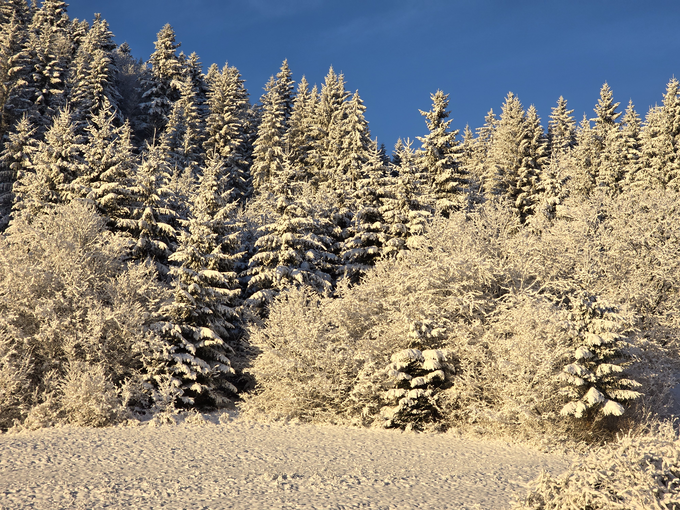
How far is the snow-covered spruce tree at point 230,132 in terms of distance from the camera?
47500 millimetres

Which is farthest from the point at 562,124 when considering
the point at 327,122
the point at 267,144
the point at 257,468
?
the point at 257,468

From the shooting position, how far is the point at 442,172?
3234 centimetres

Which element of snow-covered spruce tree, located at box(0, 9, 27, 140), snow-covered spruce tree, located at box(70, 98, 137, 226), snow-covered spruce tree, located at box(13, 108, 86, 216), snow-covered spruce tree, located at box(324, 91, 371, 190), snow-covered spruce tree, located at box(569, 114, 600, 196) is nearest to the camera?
snow-covered spruce tree, located at box(70, 98, 137, 226)

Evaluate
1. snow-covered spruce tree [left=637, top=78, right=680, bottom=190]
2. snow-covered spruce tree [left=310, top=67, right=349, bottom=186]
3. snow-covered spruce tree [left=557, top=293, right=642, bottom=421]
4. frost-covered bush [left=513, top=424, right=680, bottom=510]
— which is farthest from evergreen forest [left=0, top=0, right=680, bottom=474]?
snow-covered spruce tree [left=310, top=67, right=349, bottom=186]

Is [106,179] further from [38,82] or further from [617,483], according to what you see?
[38,82]

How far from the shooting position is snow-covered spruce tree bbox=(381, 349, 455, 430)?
16156 millimetres

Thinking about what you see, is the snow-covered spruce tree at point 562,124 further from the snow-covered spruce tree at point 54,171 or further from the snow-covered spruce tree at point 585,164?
the snow-covered spruce tree at point 54,171

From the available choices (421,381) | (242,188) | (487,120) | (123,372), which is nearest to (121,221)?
(123,372)

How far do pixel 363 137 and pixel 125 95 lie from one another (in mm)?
38266

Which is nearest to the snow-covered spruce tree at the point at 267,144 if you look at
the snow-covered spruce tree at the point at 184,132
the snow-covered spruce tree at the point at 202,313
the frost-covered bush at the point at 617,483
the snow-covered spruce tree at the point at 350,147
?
the snow-covered spruce tree at the point at 350,147

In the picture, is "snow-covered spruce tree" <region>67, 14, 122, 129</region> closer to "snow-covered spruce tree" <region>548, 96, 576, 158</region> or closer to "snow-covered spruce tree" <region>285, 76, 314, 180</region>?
"snow-covered spruce tree" <region>285, 76, 314, 180</region>

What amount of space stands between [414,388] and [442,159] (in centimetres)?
1934

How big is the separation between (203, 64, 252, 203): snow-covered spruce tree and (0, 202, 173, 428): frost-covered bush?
2719cm

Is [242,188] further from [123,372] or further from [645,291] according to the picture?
[645,291]
